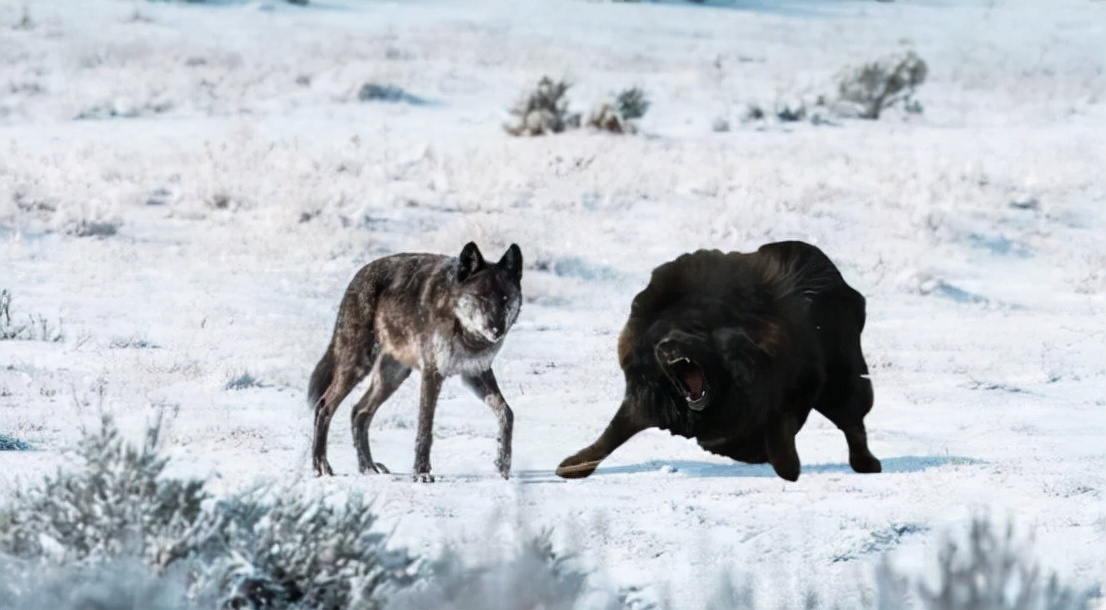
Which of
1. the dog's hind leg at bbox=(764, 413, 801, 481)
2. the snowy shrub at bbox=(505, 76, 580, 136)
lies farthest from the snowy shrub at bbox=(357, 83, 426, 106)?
the dog's hind leg at bbox=(764, 413, 801, 481)

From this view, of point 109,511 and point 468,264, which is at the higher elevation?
point 468,264

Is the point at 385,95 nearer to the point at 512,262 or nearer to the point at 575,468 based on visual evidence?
the point at 575,468

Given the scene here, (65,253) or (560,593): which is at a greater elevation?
(560,593)

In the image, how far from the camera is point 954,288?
52.5ft

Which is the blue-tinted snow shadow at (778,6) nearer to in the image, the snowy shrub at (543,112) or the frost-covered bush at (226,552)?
the snowy shrub at (543,112)

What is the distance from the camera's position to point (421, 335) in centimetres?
796

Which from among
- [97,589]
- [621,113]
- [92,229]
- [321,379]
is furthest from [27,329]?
[621,113]

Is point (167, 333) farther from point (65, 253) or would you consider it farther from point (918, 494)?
point (918, 494)

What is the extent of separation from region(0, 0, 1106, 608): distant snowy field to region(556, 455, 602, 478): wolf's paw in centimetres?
10

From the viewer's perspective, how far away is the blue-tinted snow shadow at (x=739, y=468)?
331 inches

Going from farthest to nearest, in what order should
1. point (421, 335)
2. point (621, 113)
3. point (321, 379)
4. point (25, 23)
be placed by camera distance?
point (25, 23)
point (621, 113)
point (321, 379)
point (421, 335)

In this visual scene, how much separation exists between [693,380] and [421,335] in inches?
54.7

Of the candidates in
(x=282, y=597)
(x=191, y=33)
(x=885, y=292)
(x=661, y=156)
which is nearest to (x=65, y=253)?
(x=885, y=292)

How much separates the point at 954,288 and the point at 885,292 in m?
0.73
